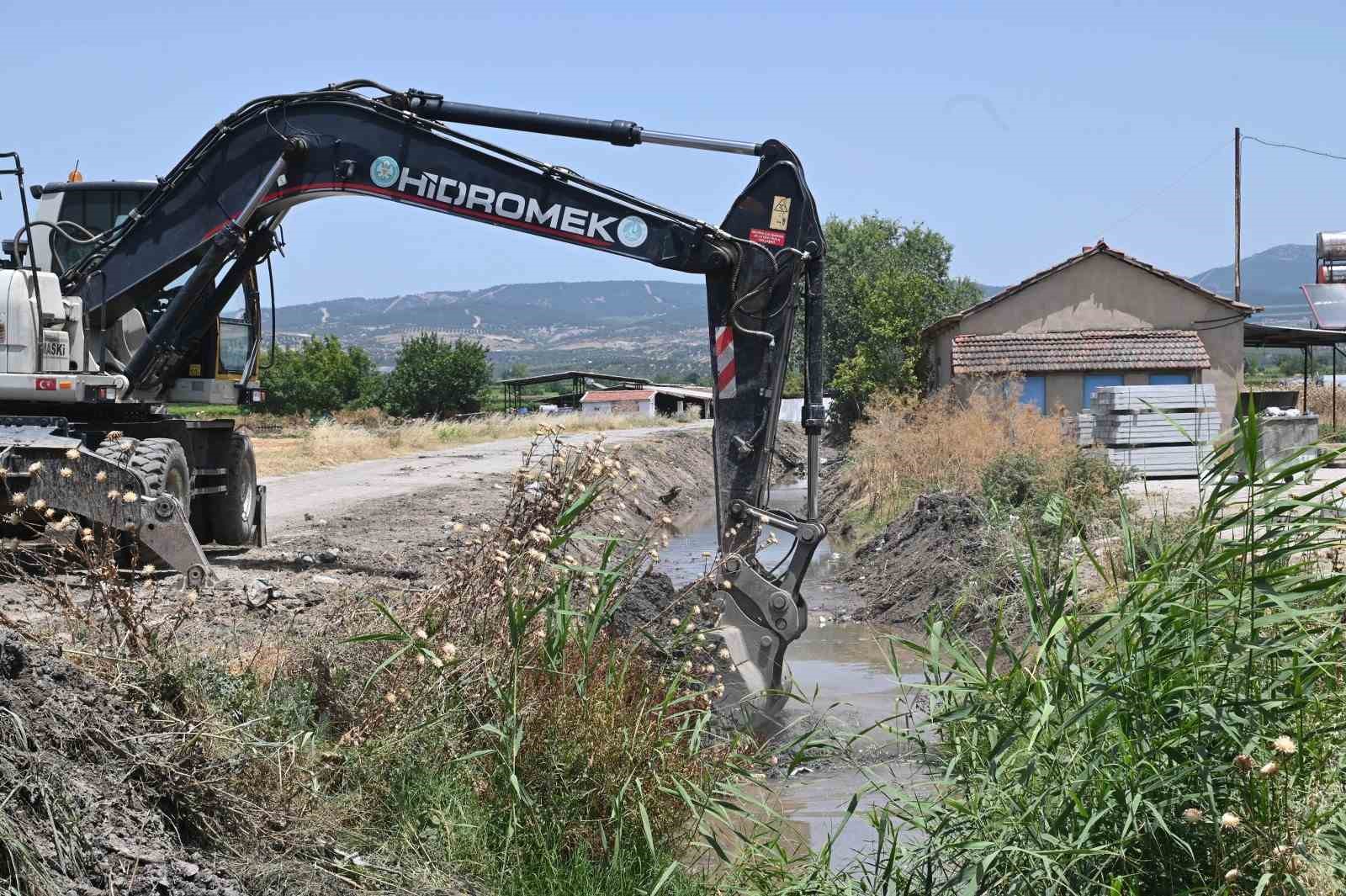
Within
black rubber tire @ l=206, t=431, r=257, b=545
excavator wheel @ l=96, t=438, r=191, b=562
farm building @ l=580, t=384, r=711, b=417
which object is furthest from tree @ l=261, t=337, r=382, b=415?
excavator wheel @ l=96, t=438, r=191, b=562

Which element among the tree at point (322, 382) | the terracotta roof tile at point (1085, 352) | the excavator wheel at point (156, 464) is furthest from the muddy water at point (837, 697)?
the tree at point (322, 382)

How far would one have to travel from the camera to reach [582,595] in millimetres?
6621

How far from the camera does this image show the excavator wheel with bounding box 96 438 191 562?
9297mm

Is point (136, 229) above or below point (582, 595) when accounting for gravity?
above

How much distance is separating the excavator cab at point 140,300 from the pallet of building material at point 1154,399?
13532mm

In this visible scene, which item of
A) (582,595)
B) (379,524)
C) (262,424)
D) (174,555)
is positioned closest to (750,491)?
(582,595)

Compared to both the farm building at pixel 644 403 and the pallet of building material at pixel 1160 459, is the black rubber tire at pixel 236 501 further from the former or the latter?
the farm building at pixel 644 403

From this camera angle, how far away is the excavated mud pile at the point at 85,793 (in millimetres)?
4012

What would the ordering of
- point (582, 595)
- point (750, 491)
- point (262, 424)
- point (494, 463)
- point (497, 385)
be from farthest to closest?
point (497, 385) < point (262, 424) < point (494, 463) < point (750, 491) < point (582, 595)

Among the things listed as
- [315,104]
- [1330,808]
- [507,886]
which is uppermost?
[315,104]

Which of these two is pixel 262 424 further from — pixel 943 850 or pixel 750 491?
pixel 943 850

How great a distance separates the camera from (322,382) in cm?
7156

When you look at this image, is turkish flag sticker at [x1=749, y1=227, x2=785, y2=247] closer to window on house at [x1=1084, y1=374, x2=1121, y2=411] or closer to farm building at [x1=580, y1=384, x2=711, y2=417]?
window on house at [x1=1084, y1=374, x2=1121, y2=411]

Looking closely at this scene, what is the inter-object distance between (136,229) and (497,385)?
64782 mm
